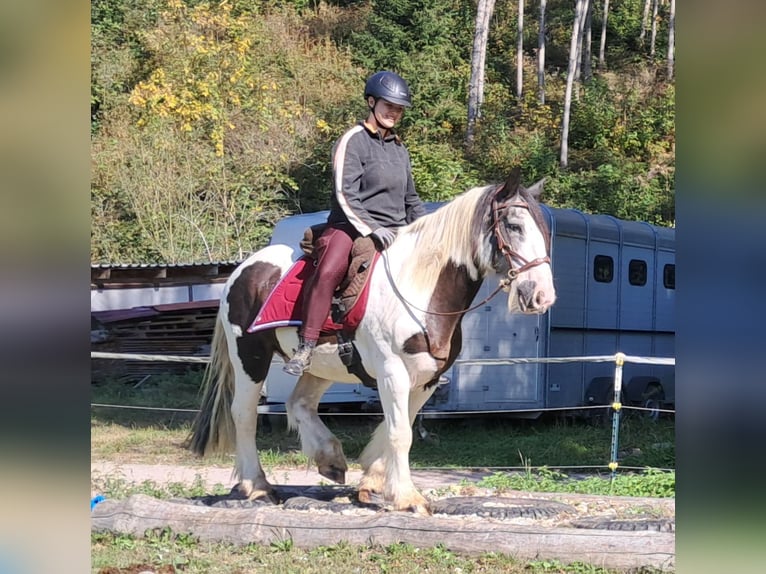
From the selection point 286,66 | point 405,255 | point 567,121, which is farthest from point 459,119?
point 405,255

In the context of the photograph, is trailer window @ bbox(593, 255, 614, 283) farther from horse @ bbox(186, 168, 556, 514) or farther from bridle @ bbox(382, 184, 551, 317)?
bridle @ bbox(382, 184, 551, 317)

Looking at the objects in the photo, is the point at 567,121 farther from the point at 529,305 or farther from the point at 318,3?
the point at 529,305

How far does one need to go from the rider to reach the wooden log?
2.69 feet

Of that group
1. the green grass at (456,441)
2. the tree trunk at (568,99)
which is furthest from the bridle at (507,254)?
the tree trunk at (568,99)

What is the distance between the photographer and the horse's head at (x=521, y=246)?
4.26 m

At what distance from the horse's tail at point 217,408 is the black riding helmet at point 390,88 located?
1803 millimetres

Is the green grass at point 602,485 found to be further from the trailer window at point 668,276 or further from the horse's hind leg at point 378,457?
the trailer window at point 668,276

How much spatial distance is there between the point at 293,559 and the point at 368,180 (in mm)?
2020

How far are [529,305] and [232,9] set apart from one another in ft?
41.5

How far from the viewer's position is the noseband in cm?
430

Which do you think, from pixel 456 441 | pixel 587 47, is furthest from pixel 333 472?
pixel 587 47

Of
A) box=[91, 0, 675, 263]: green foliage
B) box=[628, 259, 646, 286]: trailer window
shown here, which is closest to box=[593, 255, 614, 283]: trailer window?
box=[628, 259, 646, 286]: trailer window

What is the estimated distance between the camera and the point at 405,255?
4863 mm
